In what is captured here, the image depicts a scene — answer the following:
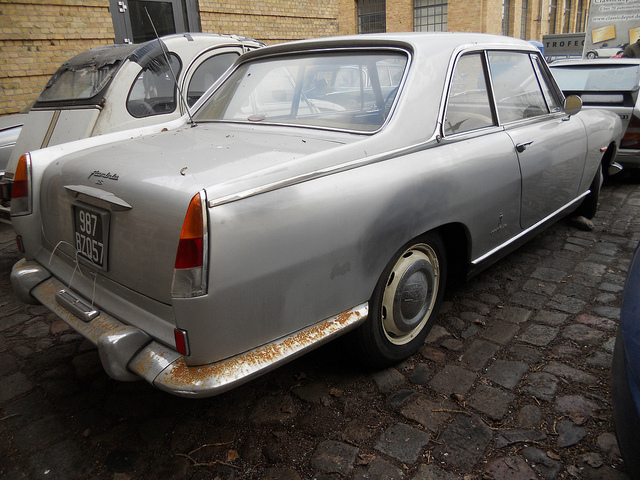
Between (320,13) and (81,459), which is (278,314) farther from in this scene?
(320,13)

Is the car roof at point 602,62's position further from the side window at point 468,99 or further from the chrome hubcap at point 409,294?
the chrome hubcap at point 409,294

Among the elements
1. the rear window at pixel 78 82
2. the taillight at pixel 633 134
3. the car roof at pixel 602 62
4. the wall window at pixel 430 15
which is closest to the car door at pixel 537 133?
the taillight at pixel 633 134

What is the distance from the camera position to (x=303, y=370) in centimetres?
278

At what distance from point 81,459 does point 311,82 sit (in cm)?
228

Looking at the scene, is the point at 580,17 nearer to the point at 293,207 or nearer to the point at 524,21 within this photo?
the point at 524,21

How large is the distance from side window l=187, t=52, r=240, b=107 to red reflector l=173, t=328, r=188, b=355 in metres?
3.84

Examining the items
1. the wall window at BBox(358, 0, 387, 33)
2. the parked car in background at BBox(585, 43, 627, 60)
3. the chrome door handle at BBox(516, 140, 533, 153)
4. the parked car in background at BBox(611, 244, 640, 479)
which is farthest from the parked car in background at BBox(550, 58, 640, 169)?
the wall window at BBox(358, 0, 387, 33)

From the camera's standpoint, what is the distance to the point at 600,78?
6738 mm

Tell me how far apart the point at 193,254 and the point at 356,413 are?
3.96 feet

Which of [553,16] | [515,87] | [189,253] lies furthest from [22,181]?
[553,16]

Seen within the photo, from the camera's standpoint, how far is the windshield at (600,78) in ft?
21.2

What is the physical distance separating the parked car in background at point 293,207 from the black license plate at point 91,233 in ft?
0.03

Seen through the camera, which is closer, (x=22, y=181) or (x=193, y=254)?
(x=193, y=254)

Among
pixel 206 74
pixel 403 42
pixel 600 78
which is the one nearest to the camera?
pixel 403 42
